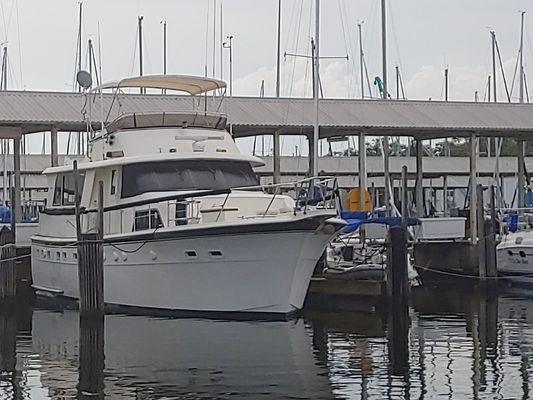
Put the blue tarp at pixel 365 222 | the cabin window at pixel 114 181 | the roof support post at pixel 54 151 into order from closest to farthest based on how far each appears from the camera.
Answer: the cabin window at pixel 114 181 < the blue tarp at pixel 365 222 < the roof support post at pixel 54 151

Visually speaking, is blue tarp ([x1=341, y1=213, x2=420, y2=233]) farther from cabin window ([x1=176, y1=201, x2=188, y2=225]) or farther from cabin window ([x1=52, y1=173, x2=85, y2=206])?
cabin window ([x1=52, y1=173, x2=85, y2=206])

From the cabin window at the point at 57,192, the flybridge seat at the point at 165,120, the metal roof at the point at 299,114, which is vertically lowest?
the cabin window at the point at 57,192

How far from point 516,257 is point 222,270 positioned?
1275 cm

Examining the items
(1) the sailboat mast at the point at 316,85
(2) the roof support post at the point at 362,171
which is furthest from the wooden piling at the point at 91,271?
(2) the roof support post at the point at 362,171

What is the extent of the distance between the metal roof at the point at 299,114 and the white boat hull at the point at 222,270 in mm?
7574

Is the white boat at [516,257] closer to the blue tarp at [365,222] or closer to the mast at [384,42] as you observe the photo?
the blue tarp at [365,222]

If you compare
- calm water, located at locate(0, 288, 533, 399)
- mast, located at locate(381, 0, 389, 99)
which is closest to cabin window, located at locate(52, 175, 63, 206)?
calm water, located at locate(0, 288, 533, 399)

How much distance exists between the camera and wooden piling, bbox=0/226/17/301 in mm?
26906

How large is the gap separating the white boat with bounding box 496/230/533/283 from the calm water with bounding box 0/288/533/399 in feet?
18.8

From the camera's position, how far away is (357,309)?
2653cm

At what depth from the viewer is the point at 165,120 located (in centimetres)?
2644

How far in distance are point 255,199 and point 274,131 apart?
10.1 meters

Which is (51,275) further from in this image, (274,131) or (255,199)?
(274,131)

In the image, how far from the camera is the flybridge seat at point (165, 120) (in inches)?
1036
